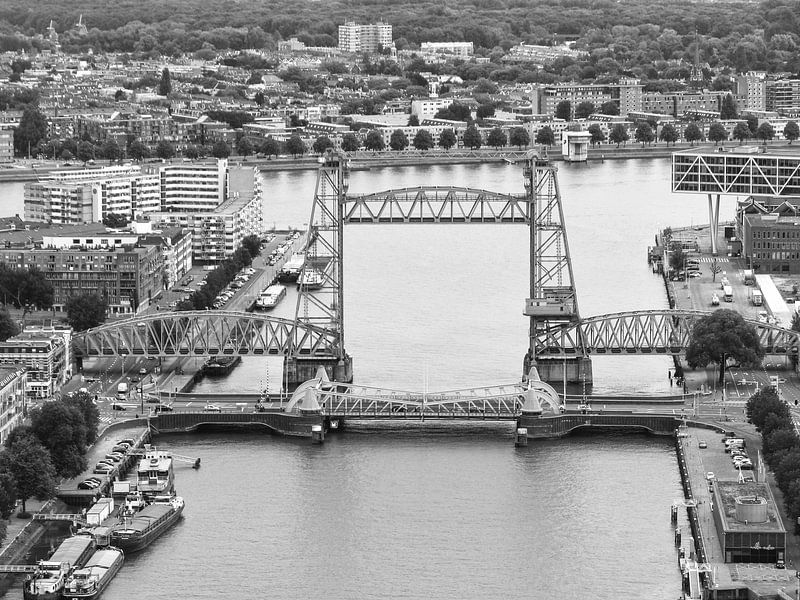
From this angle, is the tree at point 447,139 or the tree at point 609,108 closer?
the tree at point 447,139

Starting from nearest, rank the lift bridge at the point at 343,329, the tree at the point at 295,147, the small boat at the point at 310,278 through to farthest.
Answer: the lift bridge at the point at 343,329 → the small boat at the point at 310,278 → the tree at the point at 295,147

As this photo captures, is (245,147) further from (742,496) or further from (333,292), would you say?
(742,496)

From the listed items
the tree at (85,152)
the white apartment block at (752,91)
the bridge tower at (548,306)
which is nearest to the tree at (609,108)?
the white apartment block at (752,91)

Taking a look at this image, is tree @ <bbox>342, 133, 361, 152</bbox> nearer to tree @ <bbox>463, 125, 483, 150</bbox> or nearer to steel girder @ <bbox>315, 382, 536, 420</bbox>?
tree @ <bbox>463, 125, 483, 150</bbox>

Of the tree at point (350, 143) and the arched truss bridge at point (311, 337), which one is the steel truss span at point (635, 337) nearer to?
the arched truss bridge at point (311, 337)

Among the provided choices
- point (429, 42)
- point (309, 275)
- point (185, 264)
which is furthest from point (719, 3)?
point (309, 275)

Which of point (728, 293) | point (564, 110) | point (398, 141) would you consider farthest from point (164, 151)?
point (728, 293)

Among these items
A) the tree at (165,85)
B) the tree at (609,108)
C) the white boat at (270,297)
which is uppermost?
the tree at (165,85)
